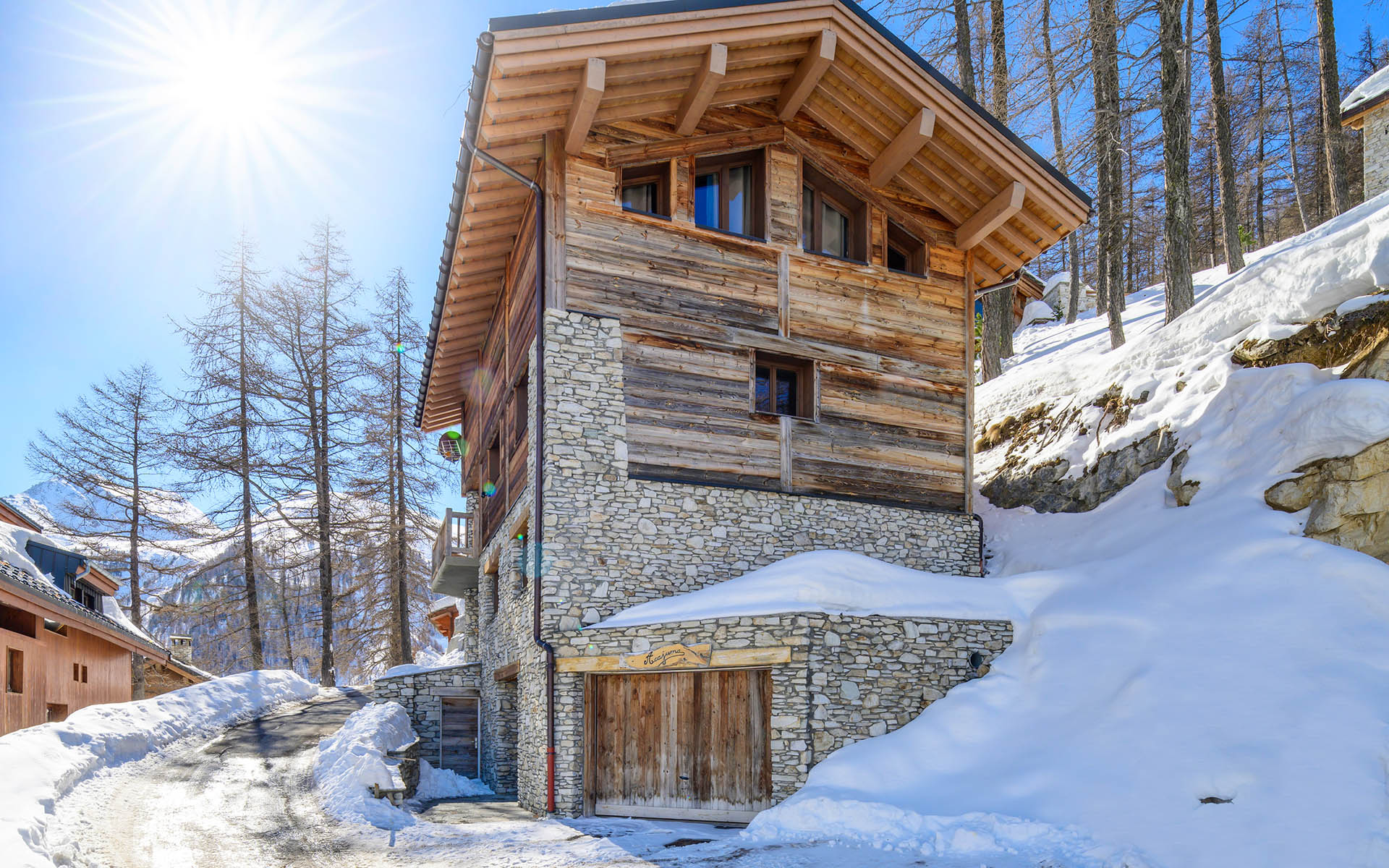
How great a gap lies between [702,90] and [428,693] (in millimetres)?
11436

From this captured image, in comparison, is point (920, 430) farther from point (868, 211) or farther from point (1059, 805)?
point (1059, 805)

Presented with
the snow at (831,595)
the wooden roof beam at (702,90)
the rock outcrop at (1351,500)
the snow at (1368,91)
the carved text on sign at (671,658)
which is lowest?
the carved text on sign at (671,658)

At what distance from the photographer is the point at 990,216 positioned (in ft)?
50.3

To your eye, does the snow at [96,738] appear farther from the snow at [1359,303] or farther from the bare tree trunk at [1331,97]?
the bare tree trunk at [1331,97]

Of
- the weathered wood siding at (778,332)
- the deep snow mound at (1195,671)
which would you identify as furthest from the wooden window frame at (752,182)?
the deep snow mound at (1195,671)

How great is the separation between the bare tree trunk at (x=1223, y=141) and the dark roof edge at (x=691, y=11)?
31.2ft

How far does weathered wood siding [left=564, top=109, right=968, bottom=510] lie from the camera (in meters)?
13.0

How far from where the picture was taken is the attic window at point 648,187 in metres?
13.7

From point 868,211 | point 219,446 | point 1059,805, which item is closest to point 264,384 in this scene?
point 219,446

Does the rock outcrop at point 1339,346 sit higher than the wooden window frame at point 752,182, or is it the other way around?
the wooden window frame at point 752,182

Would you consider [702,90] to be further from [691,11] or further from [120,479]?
[120,479]

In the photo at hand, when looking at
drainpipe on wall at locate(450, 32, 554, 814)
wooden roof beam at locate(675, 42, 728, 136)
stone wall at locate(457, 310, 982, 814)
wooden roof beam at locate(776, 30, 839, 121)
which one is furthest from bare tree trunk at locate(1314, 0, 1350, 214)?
drainpipe on wall at locate(450, 32, 554, 814)

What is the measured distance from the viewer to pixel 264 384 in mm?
27391

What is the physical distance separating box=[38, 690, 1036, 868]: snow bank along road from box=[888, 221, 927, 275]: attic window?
9.84 metres
